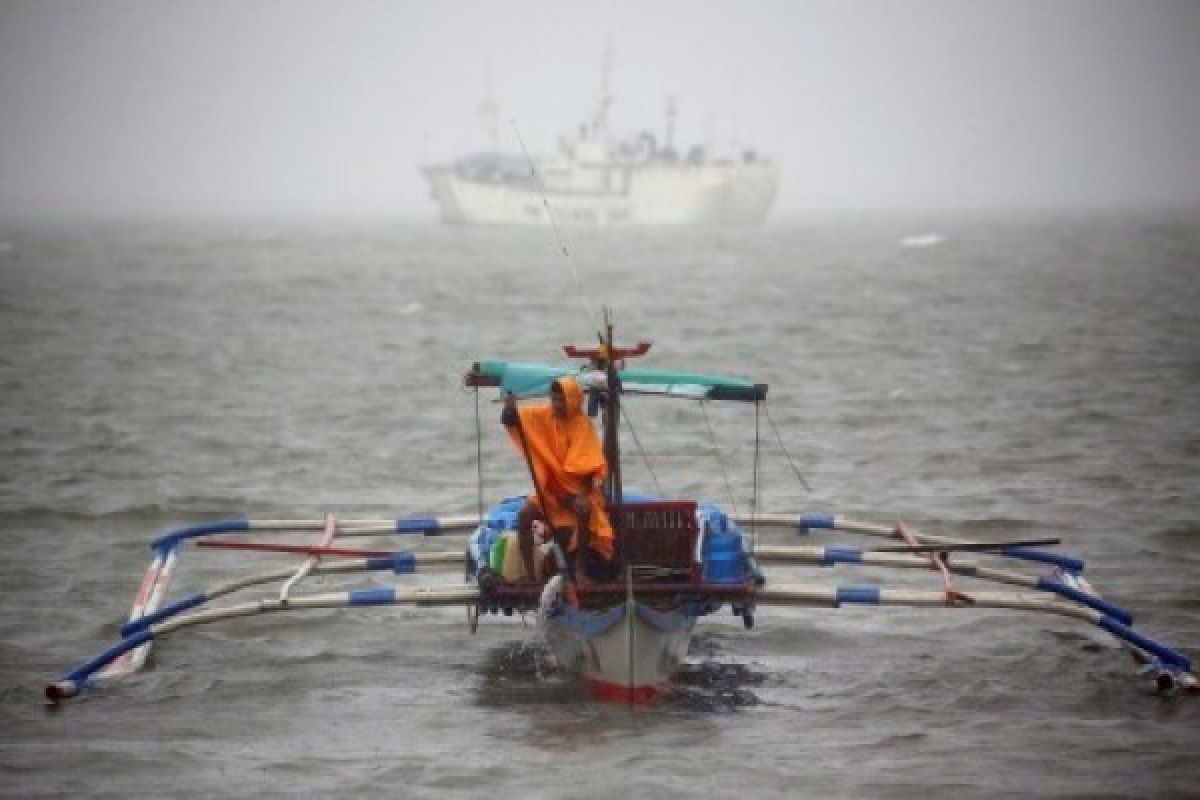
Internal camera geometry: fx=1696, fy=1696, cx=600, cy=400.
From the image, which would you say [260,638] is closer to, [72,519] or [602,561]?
[602,561]

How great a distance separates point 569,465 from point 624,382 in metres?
1.00

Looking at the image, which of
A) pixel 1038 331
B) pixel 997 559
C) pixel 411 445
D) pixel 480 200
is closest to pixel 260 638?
pixel 997 559

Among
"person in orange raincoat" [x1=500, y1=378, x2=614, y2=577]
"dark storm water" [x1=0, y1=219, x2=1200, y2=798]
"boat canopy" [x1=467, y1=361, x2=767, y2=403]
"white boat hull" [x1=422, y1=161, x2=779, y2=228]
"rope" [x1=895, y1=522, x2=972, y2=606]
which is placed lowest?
"dark storm water" [x1=0, y1=219, x2=1200, y2=798]

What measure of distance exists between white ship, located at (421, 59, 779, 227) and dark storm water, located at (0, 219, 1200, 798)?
8175 cm

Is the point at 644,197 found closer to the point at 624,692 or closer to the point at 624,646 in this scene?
the point at 624,692

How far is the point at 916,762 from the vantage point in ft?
39.3

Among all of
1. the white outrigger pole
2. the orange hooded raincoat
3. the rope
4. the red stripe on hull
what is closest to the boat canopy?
the orange hooded raincoat

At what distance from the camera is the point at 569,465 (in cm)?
1244

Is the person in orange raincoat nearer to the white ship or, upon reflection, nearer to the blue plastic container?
the blue plastic container

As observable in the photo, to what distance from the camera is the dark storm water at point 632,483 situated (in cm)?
1209

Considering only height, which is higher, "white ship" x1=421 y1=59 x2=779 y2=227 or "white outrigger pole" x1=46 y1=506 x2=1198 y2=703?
"white ship" x1=421 y1=59 x2=779 y2=227

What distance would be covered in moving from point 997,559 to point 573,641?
273 inches

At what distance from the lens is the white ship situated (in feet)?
449

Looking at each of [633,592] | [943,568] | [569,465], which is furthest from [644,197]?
[633,592]
